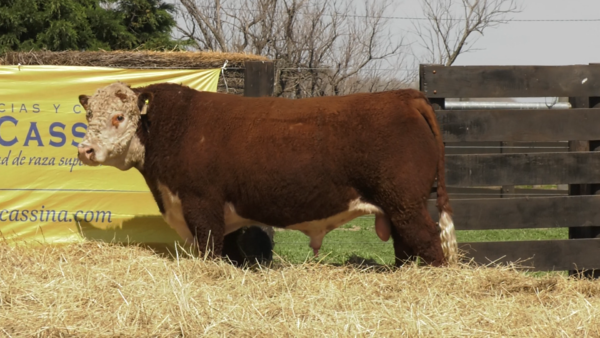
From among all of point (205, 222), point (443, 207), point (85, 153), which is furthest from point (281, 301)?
point (85, 153)

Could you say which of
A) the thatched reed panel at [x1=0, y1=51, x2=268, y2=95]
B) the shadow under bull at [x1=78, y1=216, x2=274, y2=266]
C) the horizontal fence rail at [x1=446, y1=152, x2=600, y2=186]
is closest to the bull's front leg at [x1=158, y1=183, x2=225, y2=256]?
the shadow under bull at [x1=78, y1=216, x2=274, y2=266]

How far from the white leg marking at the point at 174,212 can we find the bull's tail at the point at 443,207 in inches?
81.1

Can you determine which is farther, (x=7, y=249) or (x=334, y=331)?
(x=7, y=249)

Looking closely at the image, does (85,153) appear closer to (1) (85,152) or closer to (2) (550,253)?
(1) (85,152)

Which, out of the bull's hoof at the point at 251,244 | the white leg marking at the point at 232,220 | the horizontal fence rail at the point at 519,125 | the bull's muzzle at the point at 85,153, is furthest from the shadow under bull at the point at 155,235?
the horizontal fence rail at the point at 519,125

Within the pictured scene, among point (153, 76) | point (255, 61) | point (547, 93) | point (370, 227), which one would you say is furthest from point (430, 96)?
point (370, 227)

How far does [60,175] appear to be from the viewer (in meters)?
6.96

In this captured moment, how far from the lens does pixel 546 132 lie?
6.61 meters

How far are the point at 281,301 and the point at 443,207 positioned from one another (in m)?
1.95

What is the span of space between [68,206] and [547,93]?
4.63 metres

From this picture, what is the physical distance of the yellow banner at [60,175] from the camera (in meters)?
6.91

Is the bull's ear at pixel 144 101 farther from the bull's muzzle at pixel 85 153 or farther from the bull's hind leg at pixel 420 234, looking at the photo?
the bull's hind leg at pixel 420 234

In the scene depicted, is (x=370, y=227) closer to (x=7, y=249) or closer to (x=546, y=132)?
(x=546, y=132)

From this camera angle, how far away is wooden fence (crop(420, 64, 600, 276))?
653 centimetres
